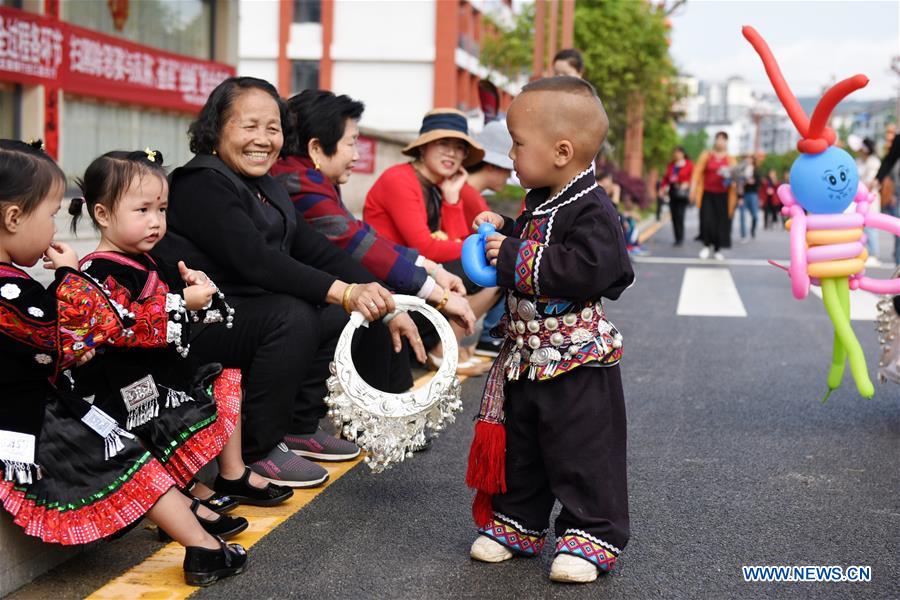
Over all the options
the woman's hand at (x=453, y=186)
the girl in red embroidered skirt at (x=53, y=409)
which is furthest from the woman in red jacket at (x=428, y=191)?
the girl in red embroidered skirt at (x=53, y=409)

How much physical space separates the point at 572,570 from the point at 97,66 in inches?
555

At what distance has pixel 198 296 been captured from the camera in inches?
134

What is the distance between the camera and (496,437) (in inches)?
134

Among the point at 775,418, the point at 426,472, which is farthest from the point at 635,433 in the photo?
the point at 426,472

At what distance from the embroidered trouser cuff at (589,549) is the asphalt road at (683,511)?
64mm

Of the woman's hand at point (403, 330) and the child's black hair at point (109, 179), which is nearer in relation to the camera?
the child's black hair at point (109, 179)

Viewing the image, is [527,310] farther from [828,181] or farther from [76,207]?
[828,181]

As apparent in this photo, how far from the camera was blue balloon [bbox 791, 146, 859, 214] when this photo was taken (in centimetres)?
434

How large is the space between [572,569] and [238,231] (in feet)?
5.62

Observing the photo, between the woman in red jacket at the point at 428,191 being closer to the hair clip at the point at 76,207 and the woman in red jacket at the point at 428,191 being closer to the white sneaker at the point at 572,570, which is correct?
the hair clip at the point at 76,207

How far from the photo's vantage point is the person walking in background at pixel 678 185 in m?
19.1

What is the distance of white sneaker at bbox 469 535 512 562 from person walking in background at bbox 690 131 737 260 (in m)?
13.6

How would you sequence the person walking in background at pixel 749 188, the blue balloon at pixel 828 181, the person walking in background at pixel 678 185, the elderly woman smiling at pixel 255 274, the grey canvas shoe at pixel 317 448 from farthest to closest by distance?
the person walking in background at pixel 749 188 < the person walking in background at pixel 678 185 < the grey canvas shoe at pixel 317 448 < the blue balloon at pixel 828 181 < the elderly woman smiling at pixel 255 274


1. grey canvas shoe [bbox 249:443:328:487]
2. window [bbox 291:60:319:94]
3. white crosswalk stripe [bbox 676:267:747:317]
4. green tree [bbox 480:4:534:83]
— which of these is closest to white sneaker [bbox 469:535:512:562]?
grey canvas shoe [bbox 249:443:328:487]
